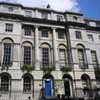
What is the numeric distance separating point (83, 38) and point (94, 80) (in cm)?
747

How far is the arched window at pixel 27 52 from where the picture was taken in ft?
66.5

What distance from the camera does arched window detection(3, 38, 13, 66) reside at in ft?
61.7

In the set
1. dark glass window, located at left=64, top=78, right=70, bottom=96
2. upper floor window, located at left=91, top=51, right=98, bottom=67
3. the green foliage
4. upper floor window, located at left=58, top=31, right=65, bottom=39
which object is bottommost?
dark glass window, located at left=64, top=78, right=70, bottom=96

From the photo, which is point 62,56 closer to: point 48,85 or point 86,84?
point 48,85

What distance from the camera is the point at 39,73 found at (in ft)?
63.3

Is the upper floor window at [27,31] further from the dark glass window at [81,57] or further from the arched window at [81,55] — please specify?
the dark glass window at [81,57]

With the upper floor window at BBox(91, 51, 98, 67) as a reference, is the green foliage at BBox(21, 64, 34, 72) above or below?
below

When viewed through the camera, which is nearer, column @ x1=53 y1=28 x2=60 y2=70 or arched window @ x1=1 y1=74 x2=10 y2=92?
arched window @ x1=1 y1=74 x2=10 y2=92

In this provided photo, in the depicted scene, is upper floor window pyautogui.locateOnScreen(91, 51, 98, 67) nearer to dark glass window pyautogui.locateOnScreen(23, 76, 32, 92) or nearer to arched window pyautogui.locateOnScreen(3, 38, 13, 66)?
dark glass window pyautogui.locateOnScreen(23, 76, 32, 92)

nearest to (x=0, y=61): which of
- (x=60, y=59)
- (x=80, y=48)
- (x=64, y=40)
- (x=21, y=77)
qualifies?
(x=21, y=77)

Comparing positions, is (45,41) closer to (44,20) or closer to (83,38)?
(44,20)

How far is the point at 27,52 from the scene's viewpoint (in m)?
20.8

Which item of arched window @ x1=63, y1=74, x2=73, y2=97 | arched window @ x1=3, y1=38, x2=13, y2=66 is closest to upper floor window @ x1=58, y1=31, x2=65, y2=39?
arched window @ x1=63, y1=74, x2=73, y2=97

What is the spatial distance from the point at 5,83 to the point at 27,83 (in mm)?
3001
